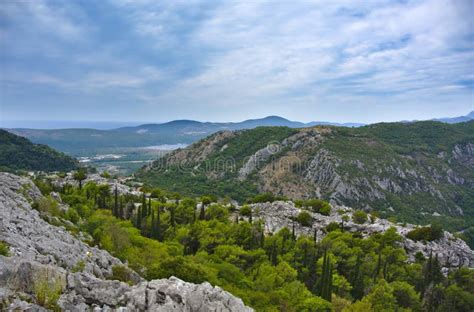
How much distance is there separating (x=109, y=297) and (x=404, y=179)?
155469 mm

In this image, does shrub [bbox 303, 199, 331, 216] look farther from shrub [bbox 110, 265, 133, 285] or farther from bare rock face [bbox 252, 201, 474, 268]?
shrub [bbox 110, 265, 133, 285]

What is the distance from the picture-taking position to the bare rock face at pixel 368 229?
59500 millimetres

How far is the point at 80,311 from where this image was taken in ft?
41.4

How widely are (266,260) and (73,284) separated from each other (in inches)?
1339

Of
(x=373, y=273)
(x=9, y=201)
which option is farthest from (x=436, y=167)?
(x=9, y=201)

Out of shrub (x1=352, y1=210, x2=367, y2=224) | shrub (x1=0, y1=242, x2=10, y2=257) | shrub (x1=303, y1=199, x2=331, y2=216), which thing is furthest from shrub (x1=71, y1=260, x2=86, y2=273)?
shrub (x1=303, y1=199, x2=331, y2=216)

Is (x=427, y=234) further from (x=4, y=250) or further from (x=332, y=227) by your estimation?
(x=4, y=250)

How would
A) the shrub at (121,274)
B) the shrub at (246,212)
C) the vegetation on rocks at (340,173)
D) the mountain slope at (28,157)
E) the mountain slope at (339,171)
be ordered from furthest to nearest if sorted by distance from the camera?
1. the mountain slope at (28,157)
2. the mountain slope at (339,171)
3. the vegetation on rocks at (340,173)
4. the shrub at (246,212)
5. the shrub at (121,274)

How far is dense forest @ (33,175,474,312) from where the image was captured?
101 feet

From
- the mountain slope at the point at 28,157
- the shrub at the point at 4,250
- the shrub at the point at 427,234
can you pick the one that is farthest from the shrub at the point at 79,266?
the mountain slope at the point at 28,157

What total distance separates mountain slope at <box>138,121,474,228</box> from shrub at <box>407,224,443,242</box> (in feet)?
180

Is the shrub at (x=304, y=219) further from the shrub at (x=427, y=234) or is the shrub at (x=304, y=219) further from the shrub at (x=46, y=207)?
the shrub at (x=46, y=207)

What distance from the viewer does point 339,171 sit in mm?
139875

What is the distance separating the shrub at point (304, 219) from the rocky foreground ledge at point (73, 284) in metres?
51.5
